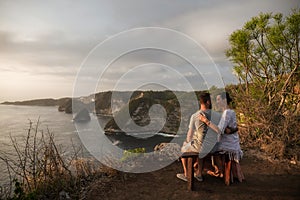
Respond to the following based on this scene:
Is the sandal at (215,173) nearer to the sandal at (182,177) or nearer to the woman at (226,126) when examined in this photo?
the woman at (226,126)

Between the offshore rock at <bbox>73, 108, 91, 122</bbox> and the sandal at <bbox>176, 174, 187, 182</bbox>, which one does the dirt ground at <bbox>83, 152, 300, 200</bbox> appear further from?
the offshore rock at <bbox>73, 108, 91, 122</bbox>

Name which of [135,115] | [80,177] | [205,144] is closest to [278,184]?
[205,144]

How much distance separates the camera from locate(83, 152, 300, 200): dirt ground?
4.07 meters

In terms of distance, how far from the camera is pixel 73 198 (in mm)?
4051

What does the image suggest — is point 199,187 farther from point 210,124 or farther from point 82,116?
point 82,116

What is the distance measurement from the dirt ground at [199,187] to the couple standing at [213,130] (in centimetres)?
62

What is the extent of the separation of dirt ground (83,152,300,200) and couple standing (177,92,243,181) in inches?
24.3

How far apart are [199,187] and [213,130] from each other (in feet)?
3.80

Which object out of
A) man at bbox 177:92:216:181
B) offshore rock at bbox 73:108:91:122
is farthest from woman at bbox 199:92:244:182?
offshore rock at bbox 73:108:91:122

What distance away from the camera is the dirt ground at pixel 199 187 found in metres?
4.07

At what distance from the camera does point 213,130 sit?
4312mm

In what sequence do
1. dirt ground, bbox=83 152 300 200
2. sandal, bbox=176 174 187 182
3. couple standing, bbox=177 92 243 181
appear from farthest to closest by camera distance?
sandal, bbox=176 174 187 182
couple standing, bbox=177 92 243 181
dirt ground, bbox=83 152 300 200

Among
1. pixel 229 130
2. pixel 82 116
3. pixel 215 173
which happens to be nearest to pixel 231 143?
pixel 229 130

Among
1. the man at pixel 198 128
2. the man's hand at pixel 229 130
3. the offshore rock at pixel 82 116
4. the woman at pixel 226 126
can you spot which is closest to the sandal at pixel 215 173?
the woman at pixel 226 126
